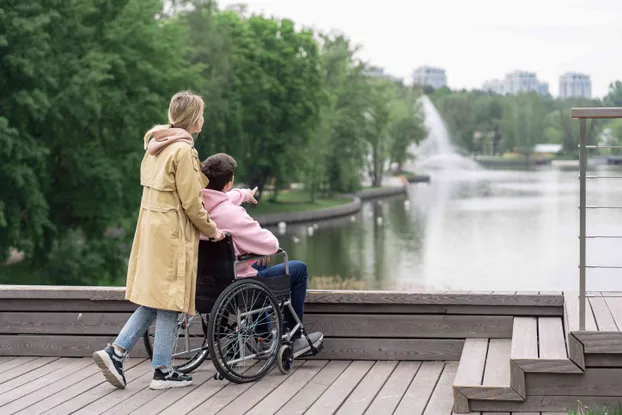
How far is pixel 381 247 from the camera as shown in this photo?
30.9 metres

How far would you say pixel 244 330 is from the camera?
16.1 ft

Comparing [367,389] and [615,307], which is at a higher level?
[615,307]

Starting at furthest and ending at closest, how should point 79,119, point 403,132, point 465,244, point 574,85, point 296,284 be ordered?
point 574,85 → point 403,132 → point 465,244 → point 79,119 → point 296,284

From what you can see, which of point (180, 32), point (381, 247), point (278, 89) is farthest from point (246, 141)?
point (180, 32)

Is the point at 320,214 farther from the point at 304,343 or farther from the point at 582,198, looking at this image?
the point at 582,198

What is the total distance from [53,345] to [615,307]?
2928mm

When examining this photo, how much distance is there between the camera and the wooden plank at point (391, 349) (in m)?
5.37

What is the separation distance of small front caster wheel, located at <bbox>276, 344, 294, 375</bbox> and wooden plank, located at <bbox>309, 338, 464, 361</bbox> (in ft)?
1.23

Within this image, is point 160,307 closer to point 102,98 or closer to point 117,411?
Result: point 117,411

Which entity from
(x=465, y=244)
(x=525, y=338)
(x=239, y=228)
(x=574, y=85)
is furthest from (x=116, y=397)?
(x=574, y=85)

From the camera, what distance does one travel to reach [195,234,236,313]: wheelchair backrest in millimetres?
4863

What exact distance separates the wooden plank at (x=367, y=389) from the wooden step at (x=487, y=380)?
39 cm

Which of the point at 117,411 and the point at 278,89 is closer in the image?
the point at 117,411

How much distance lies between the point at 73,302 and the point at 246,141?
107 ft
